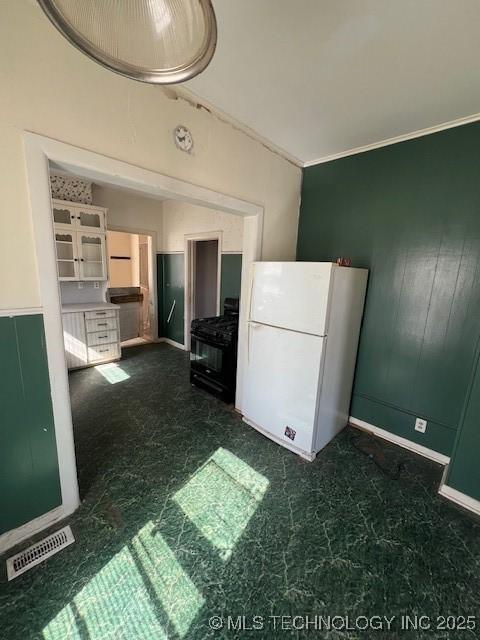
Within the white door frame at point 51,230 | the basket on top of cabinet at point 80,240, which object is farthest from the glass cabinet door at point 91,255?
the white door frame at point 51,230

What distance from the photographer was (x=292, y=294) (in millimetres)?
2041

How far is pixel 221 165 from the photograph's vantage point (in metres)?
2.01

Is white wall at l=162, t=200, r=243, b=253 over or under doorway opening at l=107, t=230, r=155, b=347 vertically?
over

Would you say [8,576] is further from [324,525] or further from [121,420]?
[324,525]

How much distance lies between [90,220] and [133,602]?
13.2ft

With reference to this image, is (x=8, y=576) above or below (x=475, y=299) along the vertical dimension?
below

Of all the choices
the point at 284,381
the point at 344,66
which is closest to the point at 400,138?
the point at 344,66

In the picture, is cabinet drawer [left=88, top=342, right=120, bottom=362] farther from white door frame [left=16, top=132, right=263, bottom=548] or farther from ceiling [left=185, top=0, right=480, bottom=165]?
ceiling [left=185, top=0, right=480, bottom=165]

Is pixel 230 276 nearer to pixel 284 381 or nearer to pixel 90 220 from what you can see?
pixel 284 381

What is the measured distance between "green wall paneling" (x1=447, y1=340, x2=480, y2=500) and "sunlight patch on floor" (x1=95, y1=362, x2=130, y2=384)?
136 inches

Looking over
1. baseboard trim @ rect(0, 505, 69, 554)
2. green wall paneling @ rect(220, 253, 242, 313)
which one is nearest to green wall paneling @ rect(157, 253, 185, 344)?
green wall paneling @ rect(220, 253, 242, 313)

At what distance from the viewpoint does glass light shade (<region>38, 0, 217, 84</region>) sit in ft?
1.80

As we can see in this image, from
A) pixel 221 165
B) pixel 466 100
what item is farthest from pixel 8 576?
pixel 466 100

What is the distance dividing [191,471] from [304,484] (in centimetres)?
84
